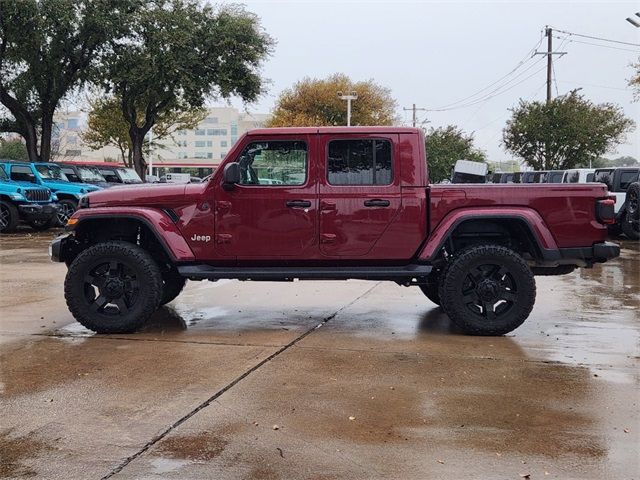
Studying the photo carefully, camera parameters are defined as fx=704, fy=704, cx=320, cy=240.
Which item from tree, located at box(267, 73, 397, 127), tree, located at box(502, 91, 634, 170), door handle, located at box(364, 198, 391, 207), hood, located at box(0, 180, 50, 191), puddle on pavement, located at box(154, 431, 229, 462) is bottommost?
puddle on pavement, located at box(154, 431, 229, 462)

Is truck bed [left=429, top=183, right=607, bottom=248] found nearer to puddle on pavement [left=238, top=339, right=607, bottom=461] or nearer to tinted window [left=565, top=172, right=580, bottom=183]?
puddle on pavement [left=238, top=339, right=607, bottom=461]

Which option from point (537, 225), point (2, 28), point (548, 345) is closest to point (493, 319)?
point (548, 345)

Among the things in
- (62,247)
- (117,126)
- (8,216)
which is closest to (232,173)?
(62,247)

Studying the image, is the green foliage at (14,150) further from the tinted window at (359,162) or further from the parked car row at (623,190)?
the tinted window at (359,162)

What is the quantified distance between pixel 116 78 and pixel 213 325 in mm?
21118

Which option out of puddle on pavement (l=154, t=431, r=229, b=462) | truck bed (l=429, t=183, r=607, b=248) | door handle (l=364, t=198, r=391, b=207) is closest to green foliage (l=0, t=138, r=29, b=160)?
door handle (l=364, t=198, r=391, b=207)

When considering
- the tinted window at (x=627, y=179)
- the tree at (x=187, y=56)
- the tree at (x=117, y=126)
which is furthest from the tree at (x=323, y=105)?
the tinted window at (x=627, y=179)

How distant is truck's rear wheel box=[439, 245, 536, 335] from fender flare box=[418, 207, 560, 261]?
249 millimetres

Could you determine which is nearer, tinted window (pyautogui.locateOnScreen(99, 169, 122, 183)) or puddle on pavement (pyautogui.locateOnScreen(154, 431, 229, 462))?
puddle on pavement (pyautogui.locateOnScreen(154, 431, 229, 462))

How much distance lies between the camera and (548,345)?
6379 millimetres

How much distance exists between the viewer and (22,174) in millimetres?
19750

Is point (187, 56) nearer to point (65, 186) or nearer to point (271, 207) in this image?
point (65, 186)

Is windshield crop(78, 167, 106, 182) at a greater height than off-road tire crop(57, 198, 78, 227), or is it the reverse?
windshield crop(78, 167, 106, 182)

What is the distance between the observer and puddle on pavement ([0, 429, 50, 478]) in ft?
11.9
